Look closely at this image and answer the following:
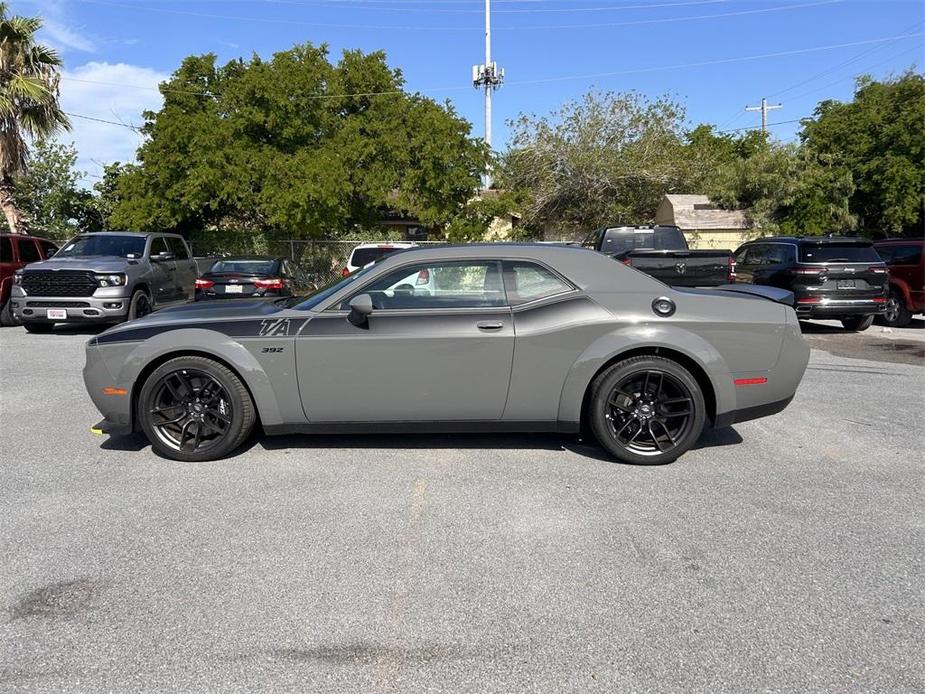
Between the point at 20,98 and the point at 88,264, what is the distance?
457 inches

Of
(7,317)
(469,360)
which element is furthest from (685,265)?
(7,317)

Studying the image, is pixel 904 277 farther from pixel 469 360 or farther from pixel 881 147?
pixel 881 147

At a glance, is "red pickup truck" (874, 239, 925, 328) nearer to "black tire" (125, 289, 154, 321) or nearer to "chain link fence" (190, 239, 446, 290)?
"black tire" (125, 289, 154, 321)

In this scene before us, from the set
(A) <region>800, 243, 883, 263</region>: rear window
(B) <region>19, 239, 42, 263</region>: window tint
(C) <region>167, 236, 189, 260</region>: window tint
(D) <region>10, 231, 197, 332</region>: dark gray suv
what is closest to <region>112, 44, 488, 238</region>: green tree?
(C) <region>167, 236, 189, 260</region>: window tint

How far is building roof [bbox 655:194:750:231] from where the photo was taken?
2655cm

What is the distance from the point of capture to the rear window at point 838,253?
11.8 metres

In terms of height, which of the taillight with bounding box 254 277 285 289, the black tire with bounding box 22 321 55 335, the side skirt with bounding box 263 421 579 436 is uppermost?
the taillight with bounding box 254 277 285 289

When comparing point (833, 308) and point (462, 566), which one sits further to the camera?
point (833, 308)

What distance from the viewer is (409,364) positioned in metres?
4.68

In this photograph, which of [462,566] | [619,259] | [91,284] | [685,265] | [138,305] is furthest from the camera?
[138,305]

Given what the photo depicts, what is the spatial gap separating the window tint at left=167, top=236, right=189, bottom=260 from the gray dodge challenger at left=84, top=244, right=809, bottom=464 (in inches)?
394

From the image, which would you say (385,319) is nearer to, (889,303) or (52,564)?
(52,564)

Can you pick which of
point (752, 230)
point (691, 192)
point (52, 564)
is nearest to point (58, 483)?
point (52, 564)

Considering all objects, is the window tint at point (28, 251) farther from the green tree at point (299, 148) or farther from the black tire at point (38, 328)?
the green tree at point (299, 148)
